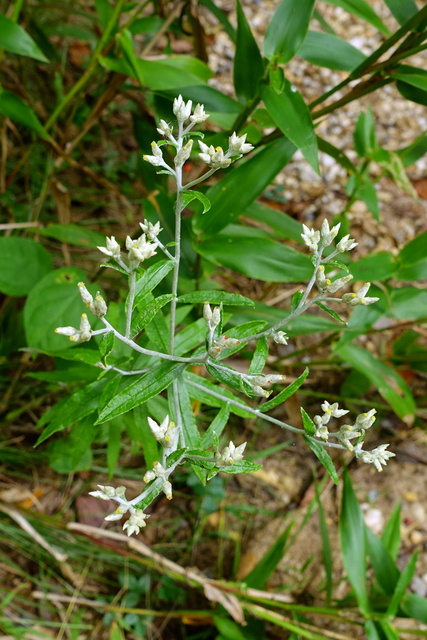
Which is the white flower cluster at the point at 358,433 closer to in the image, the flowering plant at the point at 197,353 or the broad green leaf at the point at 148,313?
the flowering plant at the point at 197,353

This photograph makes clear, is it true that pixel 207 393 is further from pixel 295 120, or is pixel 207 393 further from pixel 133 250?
pixel 295 120

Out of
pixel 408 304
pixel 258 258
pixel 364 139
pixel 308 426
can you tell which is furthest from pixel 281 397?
pixel 364 139

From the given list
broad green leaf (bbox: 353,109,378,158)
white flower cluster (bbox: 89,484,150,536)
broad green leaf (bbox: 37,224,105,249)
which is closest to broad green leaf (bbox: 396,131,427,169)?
broad green leaf (bbox: 353,109,378,158)

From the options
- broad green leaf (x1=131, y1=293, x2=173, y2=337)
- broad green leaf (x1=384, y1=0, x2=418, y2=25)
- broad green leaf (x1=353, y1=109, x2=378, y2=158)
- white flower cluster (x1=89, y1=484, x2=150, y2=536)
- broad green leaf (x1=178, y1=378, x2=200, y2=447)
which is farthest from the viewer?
broad green leaf (x1=353, y1=109, x2=378, y2=158)

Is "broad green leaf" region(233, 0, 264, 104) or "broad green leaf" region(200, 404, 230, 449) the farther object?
"broad green leaf" region(233, 0, 264, 104)

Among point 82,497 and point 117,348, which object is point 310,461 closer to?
point 82,497

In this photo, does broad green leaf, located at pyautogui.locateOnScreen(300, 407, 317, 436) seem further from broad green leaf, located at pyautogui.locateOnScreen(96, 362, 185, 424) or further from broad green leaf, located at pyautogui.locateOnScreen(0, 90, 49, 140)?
broad green leaf, located at pyautogui.locateOnScreen(0, 90, 49, 140)

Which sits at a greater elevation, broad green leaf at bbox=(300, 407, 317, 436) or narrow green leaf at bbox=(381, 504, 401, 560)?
broad green leaf at bbox=(300, 407, 317, 436)
